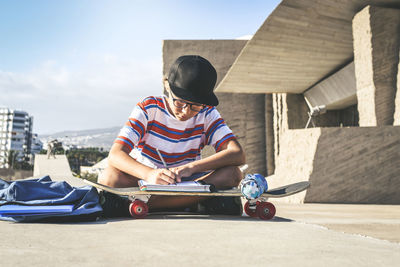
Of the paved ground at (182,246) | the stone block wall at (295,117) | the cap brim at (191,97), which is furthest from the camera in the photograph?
the stone block wall at (295,117)

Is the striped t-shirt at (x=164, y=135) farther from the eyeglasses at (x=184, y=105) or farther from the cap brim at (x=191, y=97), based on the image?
the cap brim at (x=191, y=97)

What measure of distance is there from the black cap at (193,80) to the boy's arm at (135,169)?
0.51 m

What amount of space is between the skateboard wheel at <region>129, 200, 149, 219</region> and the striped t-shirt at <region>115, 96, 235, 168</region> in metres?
0.34

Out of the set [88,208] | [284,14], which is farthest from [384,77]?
[88,208]

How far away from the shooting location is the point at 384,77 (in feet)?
29.6

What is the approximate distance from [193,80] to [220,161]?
24.2 inches

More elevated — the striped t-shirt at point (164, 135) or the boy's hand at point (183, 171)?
the striped t-shirt at point (164, 135)

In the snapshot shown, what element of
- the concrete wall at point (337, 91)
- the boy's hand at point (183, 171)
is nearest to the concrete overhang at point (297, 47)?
the concrete wall at point (337, 91)

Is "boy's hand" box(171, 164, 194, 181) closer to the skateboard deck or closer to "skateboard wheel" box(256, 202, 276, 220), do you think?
the skateboard deck

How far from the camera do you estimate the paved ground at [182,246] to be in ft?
4.41

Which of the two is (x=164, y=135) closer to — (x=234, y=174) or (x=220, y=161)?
(x=220, y=161)

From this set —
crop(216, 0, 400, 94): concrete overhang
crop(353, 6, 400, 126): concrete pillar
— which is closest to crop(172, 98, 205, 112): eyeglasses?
crop(353, 6, 400, 126): concrete pillar

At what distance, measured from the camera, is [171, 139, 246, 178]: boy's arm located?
2.64 meters

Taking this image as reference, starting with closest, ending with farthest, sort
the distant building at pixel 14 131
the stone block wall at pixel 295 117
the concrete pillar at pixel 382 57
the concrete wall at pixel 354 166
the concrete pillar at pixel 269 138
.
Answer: the concrete wall at pixel 354 166 → the concrete pillar at pixel 382 57 → the stone block wall at pixel 295 117 → the concrete pillar at pixel 269 138 → the distant building at pixel 14 131
